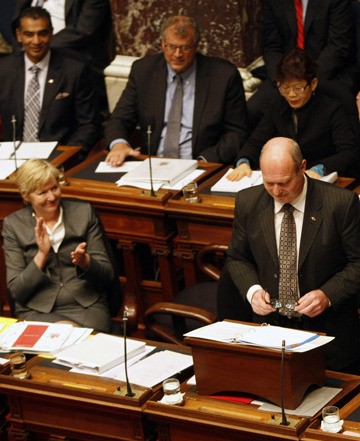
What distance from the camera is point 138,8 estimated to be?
7.89 meters

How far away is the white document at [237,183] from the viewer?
234 inches

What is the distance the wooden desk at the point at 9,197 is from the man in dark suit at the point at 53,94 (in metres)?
0.33

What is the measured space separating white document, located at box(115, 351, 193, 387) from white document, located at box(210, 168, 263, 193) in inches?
58.8

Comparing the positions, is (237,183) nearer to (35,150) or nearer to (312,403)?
(35,150)

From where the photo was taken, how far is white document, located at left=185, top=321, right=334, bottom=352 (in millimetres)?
4027

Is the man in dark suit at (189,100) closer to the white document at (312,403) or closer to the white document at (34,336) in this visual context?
the white document at (34,336)

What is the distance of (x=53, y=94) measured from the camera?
23.3 ft

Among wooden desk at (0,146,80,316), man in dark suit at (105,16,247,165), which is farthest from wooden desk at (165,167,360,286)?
wooden desk at (0,146,80,316)

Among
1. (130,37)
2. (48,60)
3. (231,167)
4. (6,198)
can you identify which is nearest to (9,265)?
(6,198)

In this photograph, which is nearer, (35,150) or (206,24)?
(35,150)

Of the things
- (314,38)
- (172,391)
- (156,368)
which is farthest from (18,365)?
(314,38)

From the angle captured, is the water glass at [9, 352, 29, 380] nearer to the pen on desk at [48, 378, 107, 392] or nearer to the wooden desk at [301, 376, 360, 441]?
the pen on desk at [48, 378, 107, 392]

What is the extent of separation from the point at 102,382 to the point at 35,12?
3.25m

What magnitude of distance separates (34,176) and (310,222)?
4.48 ft
